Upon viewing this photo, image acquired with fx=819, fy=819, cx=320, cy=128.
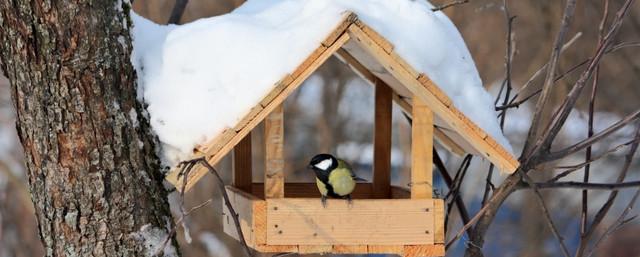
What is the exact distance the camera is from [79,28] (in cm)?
175

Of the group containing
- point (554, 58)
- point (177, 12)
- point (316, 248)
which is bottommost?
point (316, 248)

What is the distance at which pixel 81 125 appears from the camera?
1.76m

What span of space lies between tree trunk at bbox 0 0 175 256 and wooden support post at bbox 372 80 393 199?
2.79ft

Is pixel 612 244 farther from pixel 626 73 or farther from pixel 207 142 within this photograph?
pixel 207 142

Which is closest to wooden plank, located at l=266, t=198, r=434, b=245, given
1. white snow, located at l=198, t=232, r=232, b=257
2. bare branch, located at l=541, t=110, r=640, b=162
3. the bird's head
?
the bird's head

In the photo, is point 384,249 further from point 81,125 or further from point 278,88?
point 81,125

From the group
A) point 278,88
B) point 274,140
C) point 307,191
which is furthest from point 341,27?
point 307,191

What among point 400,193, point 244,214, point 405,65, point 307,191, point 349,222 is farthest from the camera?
point 307,191

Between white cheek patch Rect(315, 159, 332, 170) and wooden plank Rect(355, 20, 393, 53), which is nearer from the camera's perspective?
wooden plank Rect(355, 20, 393, 53)

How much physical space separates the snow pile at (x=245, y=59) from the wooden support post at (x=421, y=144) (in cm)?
8

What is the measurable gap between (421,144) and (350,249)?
1.01 ft

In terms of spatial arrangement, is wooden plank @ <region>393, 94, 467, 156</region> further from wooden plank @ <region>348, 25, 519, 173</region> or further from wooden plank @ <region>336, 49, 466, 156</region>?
wooden plank @ <region>348, 25, 519, 173</region>

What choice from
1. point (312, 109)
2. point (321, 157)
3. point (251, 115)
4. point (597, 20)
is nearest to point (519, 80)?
point (597, 20)

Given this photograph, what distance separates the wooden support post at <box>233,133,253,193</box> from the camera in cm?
257
